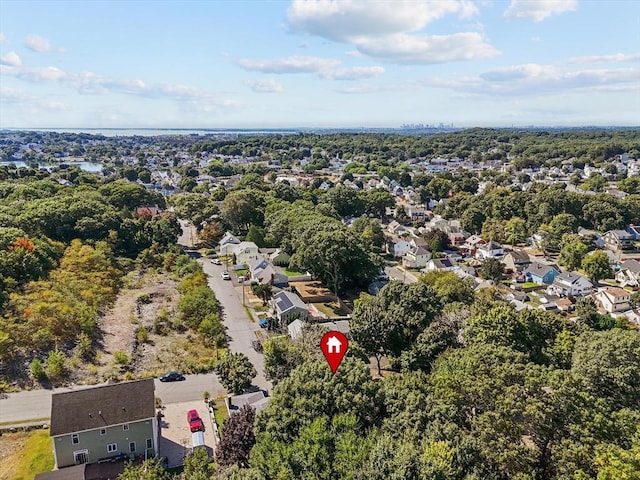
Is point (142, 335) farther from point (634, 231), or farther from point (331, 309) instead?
point (634, 231)

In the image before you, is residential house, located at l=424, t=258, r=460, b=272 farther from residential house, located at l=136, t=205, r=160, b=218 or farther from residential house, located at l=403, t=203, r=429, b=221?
residential house, located at l=136, t=205, r=160, b=218

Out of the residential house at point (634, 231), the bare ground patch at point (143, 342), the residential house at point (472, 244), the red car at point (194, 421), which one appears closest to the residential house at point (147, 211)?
the bare ground patch at point (143, 342)

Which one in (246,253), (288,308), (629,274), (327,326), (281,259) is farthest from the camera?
(246,253)

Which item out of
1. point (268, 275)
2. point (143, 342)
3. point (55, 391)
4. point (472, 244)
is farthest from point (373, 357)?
point (472, 244)

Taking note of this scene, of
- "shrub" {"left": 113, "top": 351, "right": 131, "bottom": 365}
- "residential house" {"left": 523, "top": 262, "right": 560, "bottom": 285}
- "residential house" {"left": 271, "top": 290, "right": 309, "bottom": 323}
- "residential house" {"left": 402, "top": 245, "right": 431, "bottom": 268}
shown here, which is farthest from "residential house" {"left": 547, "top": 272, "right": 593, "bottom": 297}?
"shrub" {"left": 113, "top": 351, "right": 131, "bottom": 365}

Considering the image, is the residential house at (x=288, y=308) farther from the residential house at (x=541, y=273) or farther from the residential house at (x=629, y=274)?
the residential house at (x=629, y=274)

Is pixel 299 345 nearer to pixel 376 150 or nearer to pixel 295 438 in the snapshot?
pixel 295 438

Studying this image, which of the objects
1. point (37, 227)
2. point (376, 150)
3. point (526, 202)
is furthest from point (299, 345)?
point (376, 150)
